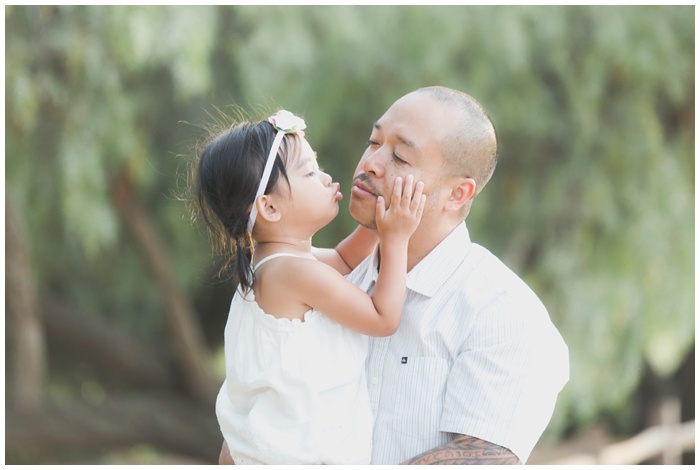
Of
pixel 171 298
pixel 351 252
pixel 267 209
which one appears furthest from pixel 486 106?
pixel 267 209

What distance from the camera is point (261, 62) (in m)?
3.98

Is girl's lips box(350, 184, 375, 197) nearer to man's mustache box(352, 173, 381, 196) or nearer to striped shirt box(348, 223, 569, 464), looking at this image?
man's mustache box(352, 173, 381, 196)

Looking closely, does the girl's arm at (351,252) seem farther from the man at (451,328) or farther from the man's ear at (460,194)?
the man's ear at (460,194)

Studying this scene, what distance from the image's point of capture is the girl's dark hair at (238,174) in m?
1.79

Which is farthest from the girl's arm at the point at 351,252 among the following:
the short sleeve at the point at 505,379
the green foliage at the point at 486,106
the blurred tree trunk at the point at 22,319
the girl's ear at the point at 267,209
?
the blurred tree trunk at the point at 22,319

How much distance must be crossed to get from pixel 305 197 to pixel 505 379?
0.56 m

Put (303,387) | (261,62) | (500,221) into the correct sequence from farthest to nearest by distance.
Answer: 1. (500,221)
2. (261,62)
3. (303,387)

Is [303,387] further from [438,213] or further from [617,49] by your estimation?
[617,49]

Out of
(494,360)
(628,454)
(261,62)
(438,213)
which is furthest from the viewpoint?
(628,454)

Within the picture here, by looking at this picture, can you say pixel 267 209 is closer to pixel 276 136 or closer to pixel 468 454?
pixel 276 136

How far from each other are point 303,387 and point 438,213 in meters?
0.44

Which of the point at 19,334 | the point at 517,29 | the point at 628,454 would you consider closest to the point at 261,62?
the point at 517,29

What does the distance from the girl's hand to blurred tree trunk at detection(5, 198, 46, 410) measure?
3.05 meters

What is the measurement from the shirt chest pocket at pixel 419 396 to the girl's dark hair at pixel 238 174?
0.36 meters
